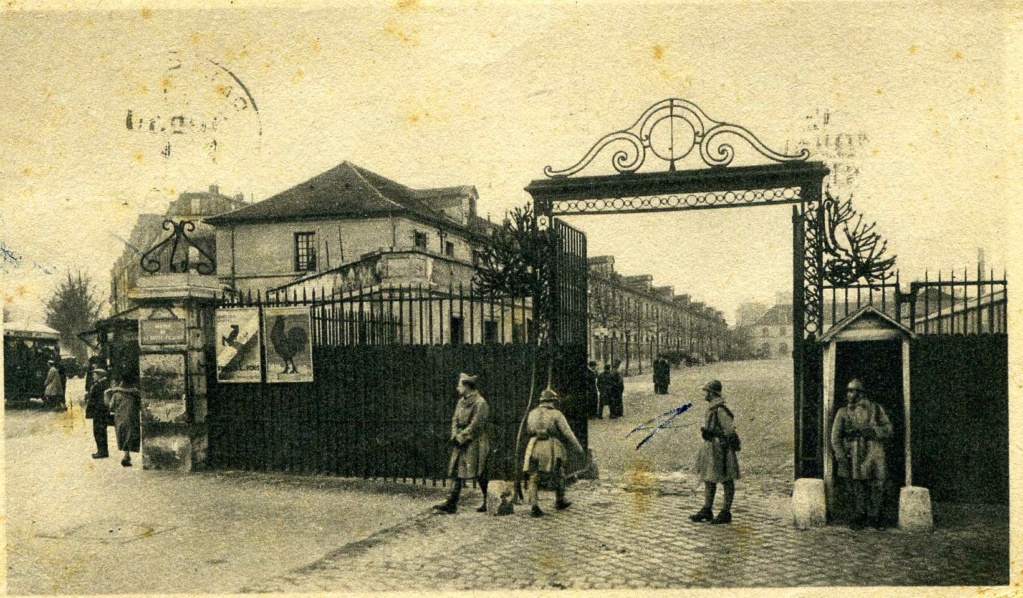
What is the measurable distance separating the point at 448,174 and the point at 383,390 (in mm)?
2537

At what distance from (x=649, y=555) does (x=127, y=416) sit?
7.10 m

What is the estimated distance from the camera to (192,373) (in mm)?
9047

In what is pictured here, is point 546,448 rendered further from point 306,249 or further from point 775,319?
point 775,319

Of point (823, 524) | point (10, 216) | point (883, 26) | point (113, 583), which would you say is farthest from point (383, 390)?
point (883, 26)

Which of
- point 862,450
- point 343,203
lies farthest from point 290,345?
point 343,203

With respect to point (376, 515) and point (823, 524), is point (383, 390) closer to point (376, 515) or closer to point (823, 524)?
point (376, 515)

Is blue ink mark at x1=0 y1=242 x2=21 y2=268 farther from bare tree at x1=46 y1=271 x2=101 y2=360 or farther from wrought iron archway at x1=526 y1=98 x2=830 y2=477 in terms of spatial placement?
wrought iron archway at x1=526 y1=98 x2=830 y2=477

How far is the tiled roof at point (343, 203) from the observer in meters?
14.9

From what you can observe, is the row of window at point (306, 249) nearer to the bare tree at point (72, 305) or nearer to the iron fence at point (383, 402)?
the bare tree at point (72, 305)

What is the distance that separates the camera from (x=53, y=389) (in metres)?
15.0

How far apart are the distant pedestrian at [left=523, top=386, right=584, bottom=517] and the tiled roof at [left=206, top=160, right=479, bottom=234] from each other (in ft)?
24.6

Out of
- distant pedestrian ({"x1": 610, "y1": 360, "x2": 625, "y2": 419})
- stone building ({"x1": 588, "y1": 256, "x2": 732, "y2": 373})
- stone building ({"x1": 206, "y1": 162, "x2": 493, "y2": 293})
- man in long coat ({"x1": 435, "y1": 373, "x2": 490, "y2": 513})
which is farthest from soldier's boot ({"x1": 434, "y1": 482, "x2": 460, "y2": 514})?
stone building ({"x1": 588, "y1": 256, "x2": 732, "y2": 373})

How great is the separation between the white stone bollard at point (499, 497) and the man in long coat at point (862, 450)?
3.01 meters

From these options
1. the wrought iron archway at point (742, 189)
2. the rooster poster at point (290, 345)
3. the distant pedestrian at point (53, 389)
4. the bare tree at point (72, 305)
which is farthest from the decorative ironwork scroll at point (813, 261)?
the distant pedestrian at point (53, 389)
